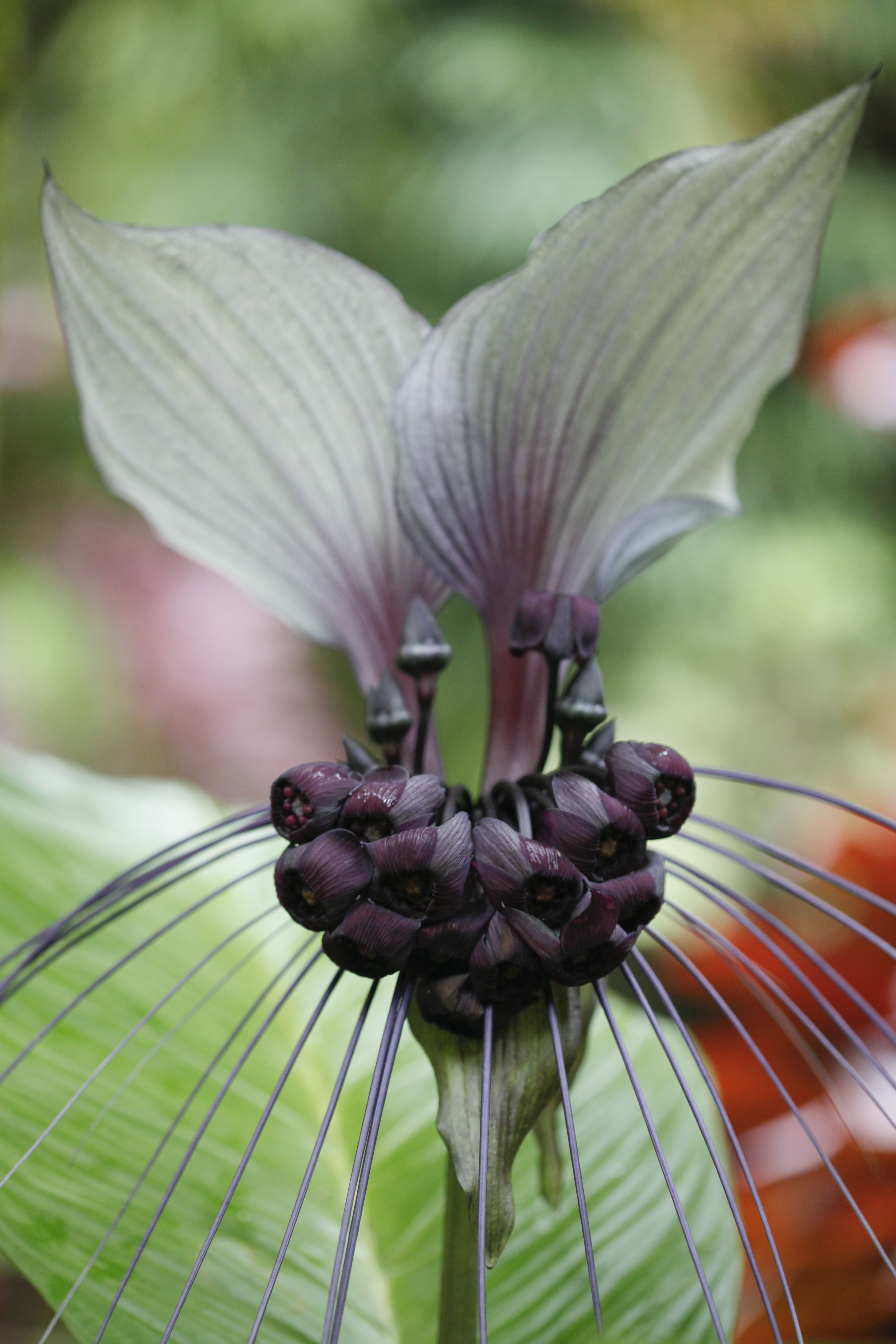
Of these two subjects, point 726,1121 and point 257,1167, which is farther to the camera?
point 257,1167

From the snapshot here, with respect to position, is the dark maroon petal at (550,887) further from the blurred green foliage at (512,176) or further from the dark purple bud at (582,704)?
the blurred green foliage at (512,176)

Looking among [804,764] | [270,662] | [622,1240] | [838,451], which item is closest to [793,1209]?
[622,1240]

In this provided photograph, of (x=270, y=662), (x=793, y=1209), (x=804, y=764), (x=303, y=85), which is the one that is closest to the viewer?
(x=793, y=1209)

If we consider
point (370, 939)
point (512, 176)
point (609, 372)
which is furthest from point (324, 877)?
point (512, 176)

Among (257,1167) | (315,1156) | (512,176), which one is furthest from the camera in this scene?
(512,176)

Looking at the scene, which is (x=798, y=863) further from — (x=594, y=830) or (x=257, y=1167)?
(x=257, y=1167)

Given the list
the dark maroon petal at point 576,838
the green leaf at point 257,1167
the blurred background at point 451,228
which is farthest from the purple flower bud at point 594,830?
the blurred background at point 451,228

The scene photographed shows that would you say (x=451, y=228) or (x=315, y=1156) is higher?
(x=451, y=228)

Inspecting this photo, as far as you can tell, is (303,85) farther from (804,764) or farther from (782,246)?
(782,246)
